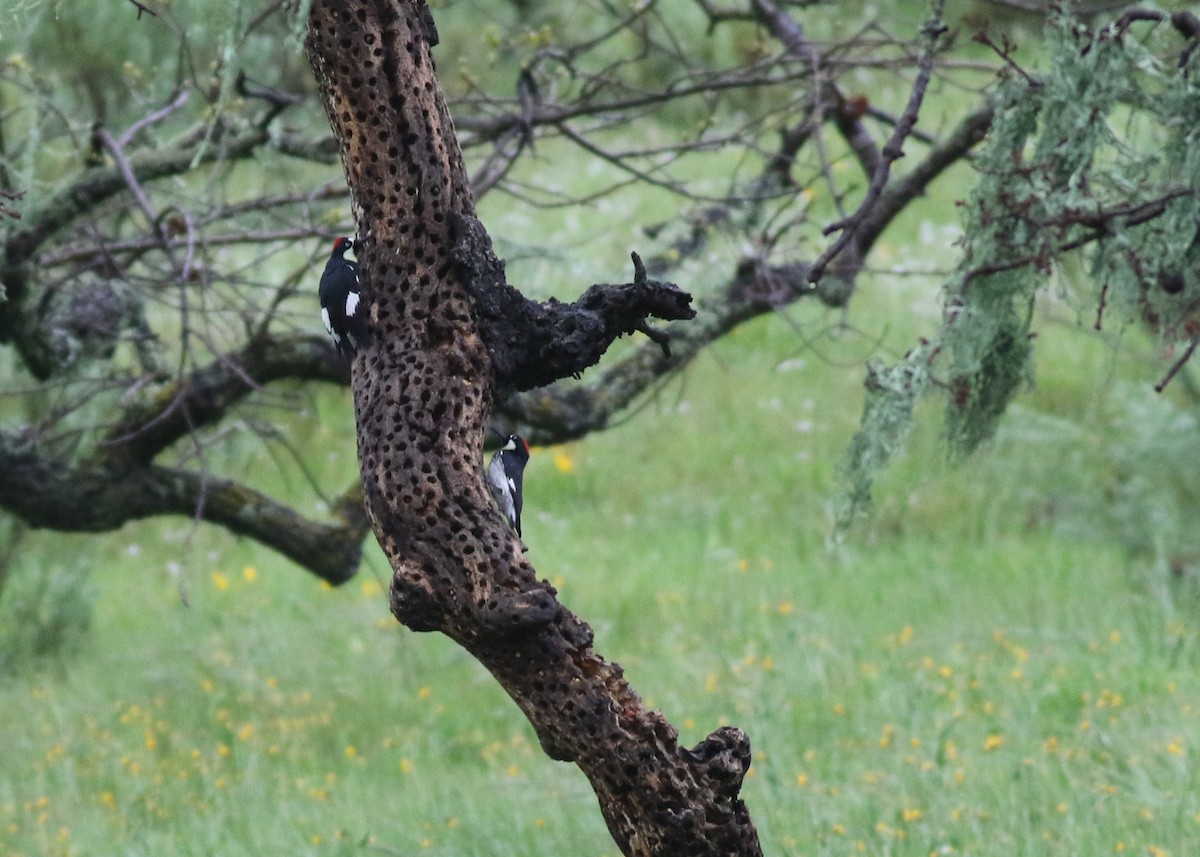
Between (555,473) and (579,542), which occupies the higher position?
(555,473)

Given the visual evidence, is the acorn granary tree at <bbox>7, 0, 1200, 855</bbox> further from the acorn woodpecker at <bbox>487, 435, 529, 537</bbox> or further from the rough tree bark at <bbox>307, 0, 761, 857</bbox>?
the acorn woodpecker at <bbox>487, 435, 529, 537</bbox>

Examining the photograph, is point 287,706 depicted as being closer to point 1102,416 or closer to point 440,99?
point 440,99

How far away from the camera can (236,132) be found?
5602 millimetres

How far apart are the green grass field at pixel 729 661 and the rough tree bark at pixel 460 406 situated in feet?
5.81

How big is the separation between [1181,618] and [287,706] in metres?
4.79

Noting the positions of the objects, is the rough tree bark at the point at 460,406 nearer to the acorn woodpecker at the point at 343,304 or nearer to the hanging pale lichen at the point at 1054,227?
the acorn woodpecker at the point at 343,304

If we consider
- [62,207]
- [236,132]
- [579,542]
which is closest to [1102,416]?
[579,542]

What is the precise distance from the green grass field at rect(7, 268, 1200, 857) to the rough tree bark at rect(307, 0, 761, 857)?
1.77 m

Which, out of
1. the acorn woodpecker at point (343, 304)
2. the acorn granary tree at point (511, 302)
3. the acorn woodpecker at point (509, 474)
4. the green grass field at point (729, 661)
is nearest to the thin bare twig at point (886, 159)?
the acorn granary tree at point (511, 302)

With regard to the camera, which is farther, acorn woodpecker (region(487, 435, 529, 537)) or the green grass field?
the green grass field

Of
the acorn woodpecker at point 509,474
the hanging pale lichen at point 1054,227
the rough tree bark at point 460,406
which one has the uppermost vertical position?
the hanging pale lichen at point 1054,227

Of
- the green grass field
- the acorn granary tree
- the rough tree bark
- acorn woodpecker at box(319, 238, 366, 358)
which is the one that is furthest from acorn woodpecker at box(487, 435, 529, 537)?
the rough tree bark

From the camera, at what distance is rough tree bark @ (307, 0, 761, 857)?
9.32ft

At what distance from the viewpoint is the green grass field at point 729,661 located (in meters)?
5.21
